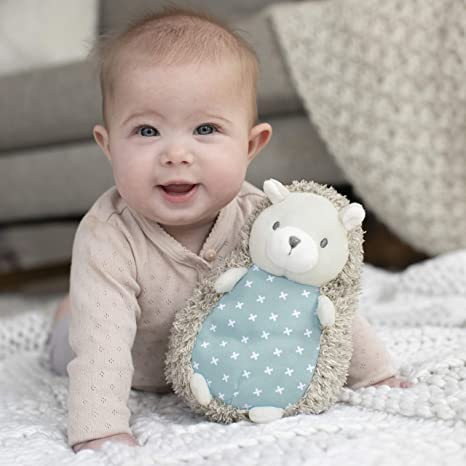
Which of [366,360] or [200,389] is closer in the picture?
[200,389]

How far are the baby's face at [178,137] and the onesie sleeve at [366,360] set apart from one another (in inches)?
8.4

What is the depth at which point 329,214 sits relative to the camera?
808 mm

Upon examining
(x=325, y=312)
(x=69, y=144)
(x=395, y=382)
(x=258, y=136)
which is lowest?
(x=69, y=144)

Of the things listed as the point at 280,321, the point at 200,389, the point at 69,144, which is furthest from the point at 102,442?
the point at 69,144

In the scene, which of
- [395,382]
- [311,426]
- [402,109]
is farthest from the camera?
[402,109]

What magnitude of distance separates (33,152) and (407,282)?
1009 millimetres

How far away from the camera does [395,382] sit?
0.90 meters

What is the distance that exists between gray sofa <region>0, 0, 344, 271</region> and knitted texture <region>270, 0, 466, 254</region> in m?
A: 0.08

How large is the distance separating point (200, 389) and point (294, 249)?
0.17 m

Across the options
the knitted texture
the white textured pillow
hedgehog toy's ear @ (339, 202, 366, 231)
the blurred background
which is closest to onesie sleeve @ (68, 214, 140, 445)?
hedgehog toy's ear @ (339, 202, 366, 231)

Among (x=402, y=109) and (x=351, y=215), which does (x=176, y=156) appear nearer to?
(x=351, y=215)

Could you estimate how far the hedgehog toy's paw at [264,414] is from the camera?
0.79 metres

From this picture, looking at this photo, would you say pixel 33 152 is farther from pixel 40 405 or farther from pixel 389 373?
pixel 389 373

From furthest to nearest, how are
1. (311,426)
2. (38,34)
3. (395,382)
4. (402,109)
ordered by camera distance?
1. (38,34)
2. (402,109)
3. (395,382)
4. (311,426)
